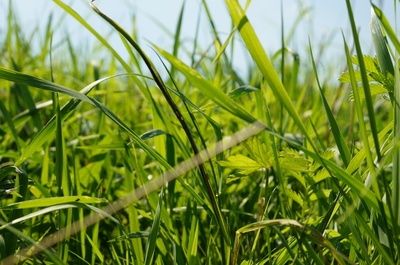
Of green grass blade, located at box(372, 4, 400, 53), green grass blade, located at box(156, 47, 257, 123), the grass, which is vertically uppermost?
green grass blade, located at box(372, 4, 400, 53)

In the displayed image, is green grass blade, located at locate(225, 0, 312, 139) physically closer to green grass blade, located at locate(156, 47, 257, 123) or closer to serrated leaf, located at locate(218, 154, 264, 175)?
green grass blade, located at locate(156, 47, 257, 123)

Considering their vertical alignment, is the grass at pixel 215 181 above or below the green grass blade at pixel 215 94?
below

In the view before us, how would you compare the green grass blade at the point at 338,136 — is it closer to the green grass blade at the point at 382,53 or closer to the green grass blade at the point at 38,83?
the green grass blade at the point at 382,53

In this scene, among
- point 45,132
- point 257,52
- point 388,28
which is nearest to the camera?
point 257,52

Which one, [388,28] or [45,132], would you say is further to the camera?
[45,132]

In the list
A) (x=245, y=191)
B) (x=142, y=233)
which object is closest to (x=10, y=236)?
(x=142, y=233)

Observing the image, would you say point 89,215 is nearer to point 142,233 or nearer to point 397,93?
point 142,233

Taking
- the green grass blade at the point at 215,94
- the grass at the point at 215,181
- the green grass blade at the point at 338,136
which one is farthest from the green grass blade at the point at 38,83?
the green grass blade at the point at 338,136

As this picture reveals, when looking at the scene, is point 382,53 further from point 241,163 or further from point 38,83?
point 38,83

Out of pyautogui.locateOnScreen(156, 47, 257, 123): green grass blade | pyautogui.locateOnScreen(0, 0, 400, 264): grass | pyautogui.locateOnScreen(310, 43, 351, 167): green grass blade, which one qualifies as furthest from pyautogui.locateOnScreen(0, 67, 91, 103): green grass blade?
pyautogui.locateOnScreen(310, 43, 351, 167): green grass blade

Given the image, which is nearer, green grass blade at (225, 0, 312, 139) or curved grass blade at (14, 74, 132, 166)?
green grass blade at (225, 0, 312, 139)

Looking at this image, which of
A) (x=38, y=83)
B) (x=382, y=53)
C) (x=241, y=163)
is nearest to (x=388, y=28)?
(x=382, y=53)

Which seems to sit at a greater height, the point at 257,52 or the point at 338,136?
the point at 257,52

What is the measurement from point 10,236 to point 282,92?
0.41m
